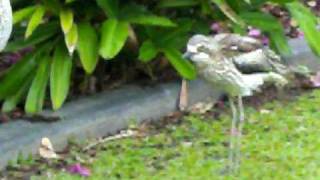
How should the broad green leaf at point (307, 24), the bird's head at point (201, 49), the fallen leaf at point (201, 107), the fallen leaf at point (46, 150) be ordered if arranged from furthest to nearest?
the broad green leaf at point (307, 24) → the fallen leaf at point (201, 107) → the fallen leaf at point (46, 150) → the bird's head at point (201, 49)

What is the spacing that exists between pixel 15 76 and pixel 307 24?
6.07 ft

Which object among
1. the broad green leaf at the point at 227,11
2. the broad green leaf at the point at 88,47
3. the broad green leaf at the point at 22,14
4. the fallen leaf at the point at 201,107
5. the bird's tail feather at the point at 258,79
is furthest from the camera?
the fallen leaf at the point at 201,107

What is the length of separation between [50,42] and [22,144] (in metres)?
0.83

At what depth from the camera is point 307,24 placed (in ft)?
20.6

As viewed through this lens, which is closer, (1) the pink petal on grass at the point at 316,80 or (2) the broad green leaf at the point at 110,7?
(2) the broad green leaf at the point at 110,7

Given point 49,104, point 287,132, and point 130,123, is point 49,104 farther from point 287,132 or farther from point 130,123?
point 287,132

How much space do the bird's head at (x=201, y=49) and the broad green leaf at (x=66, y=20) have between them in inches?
40.7

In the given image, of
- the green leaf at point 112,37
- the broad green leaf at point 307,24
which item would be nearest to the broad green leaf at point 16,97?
the green leaf at point 112,37

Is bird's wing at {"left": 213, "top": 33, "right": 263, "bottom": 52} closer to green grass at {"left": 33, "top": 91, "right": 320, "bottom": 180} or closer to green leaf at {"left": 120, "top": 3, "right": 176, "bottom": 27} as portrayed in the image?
green grass at {"left": 33, "top": 91, "right": 320, "bottom": 180}

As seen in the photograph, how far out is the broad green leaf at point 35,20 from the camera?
541 centimetres

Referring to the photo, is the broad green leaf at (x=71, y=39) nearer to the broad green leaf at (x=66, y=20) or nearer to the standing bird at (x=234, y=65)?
the broad green leaf at (x=66, y=20)

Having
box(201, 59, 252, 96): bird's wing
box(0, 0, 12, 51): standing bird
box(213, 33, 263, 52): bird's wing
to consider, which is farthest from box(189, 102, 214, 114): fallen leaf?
box(0, 0, 12, 51): standing bird

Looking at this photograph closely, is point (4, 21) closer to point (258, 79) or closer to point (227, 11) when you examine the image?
point (258, 79)

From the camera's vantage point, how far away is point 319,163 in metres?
5.02
